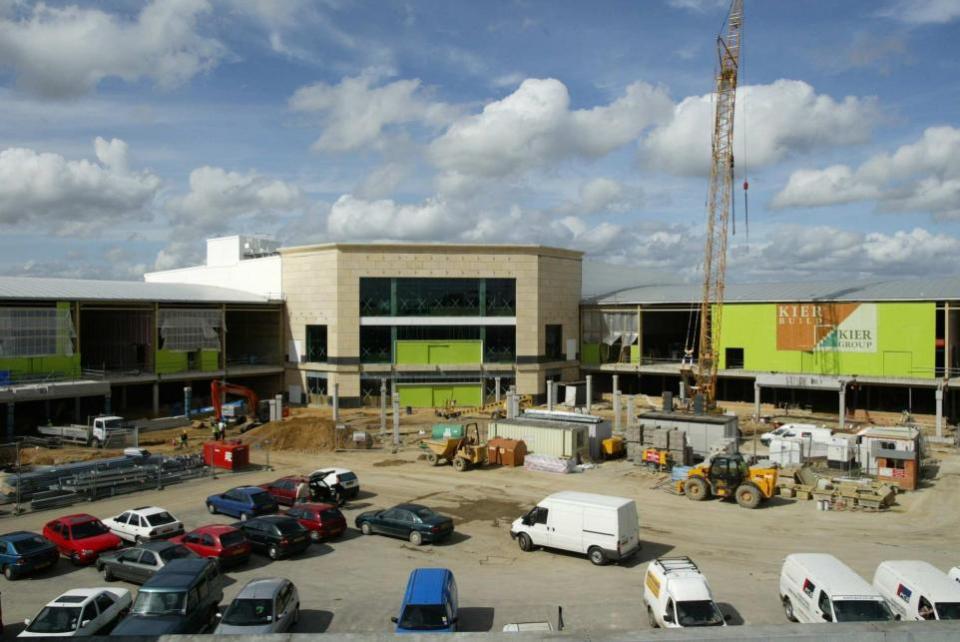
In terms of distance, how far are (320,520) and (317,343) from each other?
4096cm

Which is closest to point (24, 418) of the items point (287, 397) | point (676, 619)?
point (287, 397)

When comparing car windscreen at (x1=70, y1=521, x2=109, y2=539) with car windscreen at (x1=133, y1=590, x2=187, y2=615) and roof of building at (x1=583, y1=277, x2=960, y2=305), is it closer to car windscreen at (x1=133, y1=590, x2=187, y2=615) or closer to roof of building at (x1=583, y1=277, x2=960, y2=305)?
car windscreen at (x1=133, y1=590, x2=187, y2=615)

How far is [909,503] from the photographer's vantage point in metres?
30.9

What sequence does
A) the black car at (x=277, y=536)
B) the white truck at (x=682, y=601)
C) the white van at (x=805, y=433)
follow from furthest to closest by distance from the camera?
the white van at (x=805, y=433)
the black car at (x=277, y=536)
the white truck at (x=682, y=601)

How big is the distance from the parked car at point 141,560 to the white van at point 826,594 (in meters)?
16.2

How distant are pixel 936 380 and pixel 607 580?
41.6 metres

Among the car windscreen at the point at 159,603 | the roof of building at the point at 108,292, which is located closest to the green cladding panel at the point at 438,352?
the roof of building at the point at 108,292

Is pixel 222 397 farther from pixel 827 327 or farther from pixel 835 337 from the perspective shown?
pixel 835 337

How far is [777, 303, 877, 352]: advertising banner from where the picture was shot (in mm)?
54250

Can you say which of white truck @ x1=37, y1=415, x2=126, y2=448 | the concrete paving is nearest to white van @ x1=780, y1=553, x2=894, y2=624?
the concrete paving

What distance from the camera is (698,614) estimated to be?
1573 cm

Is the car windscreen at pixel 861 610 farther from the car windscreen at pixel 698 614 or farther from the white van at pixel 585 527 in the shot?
the white van at pixel 585 527

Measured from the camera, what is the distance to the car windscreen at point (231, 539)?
21828mm

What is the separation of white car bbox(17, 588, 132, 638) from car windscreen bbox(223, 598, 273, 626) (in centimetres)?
284
